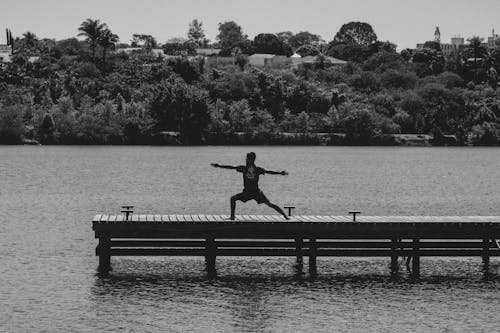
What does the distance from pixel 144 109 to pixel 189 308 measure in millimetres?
148638

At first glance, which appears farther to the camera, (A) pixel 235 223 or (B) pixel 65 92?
(B) pixel 65 92

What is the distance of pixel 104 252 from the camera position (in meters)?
32.9

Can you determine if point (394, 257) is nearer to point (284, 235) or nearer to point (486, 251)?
point (486, 251)

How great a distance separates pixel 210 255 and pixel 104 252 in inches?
126

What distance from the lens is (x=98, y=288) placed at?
31.0 m

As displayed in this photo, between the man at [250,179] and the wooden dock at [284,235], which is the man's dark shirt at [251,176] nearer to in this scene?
the man at [250,179]

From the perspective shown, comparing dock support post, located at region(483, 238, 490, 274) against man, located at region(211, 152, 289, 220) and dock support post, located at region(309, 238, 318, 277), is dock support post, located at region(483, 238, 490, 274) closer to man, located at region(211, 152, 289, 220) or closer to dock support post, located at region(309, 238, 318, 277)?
dock support post, located at region(309, 238, 318, 277)

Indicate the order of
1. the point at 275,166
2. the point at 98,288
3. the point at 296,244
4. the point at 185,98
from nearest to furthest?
1. the point at 98,288
2. the point at 296,244
3. the point at 275,166
4. the point at 185,98

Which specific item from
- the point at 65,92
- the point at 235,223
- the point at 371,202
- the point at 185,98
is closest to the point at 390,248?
the point at 235,223

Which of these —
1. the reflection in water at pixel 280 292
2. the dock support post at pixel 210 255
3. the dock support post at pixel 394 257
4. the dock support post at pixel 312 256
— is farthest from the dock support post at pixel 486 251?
the dock support post at pixel 210 255

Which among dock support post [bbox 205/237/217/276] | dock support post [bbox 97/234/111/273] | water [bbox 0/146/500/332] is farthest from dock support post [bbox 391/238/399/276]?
dock support post [bbox 97/234/111/273]

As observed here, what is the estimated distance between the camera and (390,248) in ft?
112

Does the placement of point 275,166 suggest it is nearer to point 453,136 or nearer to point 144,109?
point 144,109

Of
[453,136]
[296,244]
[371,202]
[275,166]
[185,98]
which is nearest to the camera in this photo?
[296,244]
